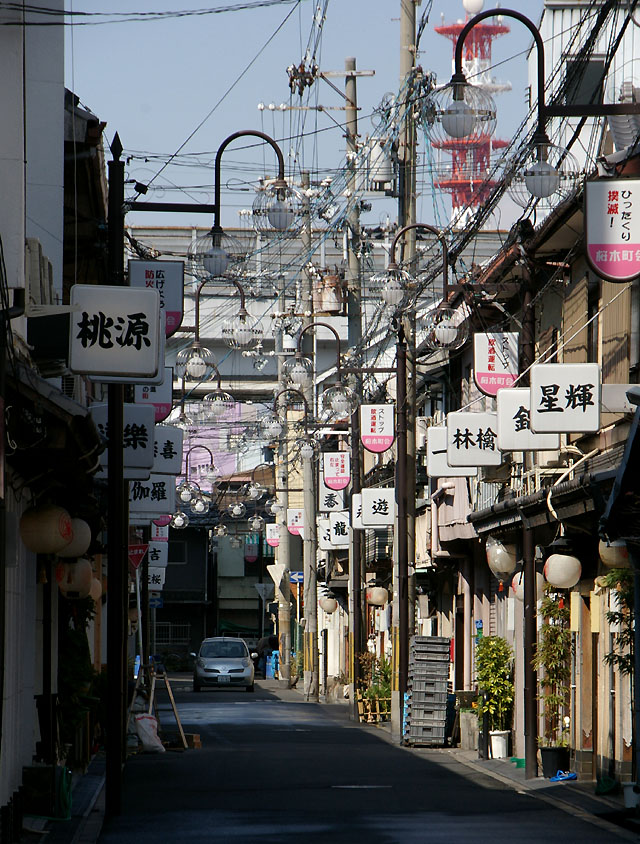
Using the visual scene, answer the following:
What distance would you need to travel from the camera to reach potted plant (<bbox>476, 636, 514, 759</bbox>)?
26500 millimetres

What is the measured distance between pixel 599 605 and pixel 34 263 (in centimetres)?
980

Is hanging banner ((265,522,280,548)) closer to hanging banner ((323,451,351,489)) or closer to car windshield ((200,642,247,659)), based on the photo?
car windshield ((200,642,247,659))

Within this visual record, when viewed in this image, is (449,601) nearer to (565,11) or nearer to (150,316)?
(565,11)

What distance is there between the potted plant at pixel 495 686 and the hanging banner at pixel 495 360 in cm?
457

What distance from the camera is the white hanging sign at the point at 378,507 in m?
34.4

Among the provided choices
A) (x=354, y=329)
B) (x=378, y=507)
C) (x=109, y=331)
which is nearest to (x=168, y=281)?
(x=109, y=331)

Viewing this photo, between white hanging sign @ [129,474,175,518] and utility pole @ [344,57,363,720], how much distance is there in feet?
29.1

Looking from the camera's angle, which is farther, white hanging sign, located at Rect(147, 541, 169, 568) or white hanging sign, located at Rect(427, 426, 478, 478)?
white hanging sign, located at Rect(147, 541, 169, 568)

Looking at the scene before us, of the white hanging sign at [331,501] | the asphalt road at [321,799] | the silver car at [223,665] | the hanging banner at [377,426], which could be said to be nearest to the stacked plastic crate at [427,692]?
the asphalt road at [321,799]

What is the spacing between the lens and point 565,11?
97.7ft

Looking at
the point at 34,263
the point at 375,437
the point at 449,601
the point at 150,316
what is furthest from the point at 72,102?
the point at 449,601

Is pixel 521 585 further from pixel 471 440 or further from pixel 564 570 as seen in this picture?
pixel 564 570

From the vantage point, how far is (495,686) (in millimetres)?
26625

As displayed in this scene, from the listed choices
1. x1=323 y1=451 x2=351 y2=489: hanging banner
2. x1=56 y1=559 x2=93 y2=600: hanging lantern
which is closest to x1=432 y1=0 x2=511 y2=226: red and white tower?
x1=56 y1=559 x2=93 y2=600: hanging lantern
